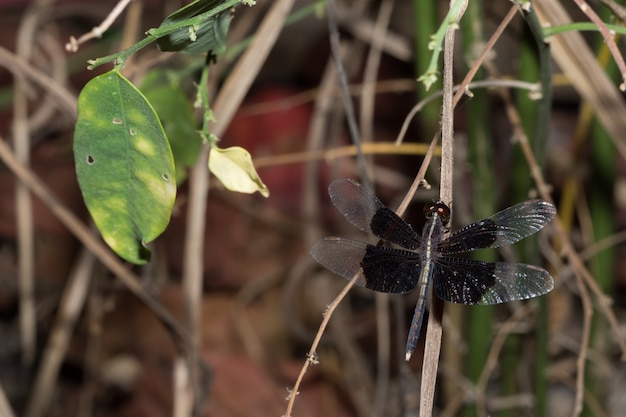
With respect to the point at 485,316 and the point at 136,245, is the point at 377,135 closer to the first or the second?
the point at 485,316

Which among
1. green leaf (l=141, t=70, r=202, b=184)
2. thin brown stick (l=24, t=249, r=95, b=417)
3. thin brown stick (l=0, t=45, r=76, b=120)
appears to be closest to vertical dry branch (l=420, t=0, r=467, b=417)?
green leaf (l=141, t=70, r=202, b=184)

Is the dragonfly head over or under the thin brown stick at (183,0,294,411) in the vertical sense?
under

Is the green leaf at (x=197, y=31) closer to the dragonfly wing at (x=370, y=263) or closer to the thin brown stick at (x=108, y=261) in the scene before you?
the dragonfly wing at (x=370, y=263)

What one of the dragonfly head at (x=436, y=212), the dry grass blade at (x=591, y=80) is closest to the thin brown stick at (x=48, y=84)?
the dragonfly head at (x=436, y=212)

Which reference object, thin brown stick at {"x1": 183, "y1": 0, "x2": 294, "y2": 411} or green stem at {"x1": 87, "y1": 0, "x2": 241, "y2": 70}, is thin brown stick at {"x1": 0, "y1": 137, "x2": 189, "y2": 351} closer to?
thin brown stick at {"x1": 183, "y1": 0, "x2": 294, "y2": 411}

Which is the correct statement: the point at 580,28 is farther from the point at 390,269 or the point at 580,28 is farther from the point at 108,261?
the point at 108,261
